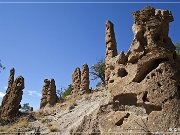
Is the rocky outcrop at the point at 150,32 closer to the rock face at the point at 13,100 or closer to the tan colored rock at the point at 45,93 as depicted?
the rock face at the point at 13,100

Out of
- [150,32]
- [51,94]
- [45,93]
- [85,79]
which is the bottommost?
[150,32]

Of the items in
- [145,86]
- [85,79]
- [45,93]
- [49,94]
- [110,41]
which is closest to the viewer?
[145,86]

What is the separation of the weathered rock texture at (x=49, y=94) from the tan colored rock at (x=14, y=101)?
14.3 ft

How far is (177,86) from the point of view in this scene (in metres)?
11.1

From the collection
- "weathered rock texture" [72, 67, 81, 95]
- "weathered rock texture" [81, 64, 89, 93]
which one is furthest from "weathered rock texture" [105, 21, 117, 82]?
"weathered rock texture" [72, 67, 81, 95]

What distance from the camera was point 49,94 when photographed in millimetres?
34750

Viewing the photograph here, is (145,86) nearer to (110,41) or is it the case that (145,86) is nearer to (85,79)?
(110,41)

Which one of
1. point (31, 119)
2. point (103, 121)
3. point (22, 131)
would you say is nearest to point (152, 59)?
point (103, 121)

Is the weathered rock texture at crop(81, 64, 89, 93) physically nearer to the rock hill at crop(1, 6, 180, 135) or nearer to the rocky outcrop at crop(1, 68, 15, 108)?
the rocky outcrop at crop(1, 68, 15, 108)

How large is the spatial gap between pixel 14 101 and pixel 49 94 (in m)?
5.61

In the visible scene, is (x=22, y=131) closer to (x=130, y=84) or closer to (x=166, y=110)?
(x=130, y=84)

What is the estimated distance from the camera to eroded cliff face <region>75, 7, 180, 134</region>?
34.4ft

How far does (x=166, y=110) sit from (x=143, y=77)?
1.87m

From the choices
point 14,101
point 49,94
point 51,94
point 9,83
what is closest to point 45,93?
point 49,94
